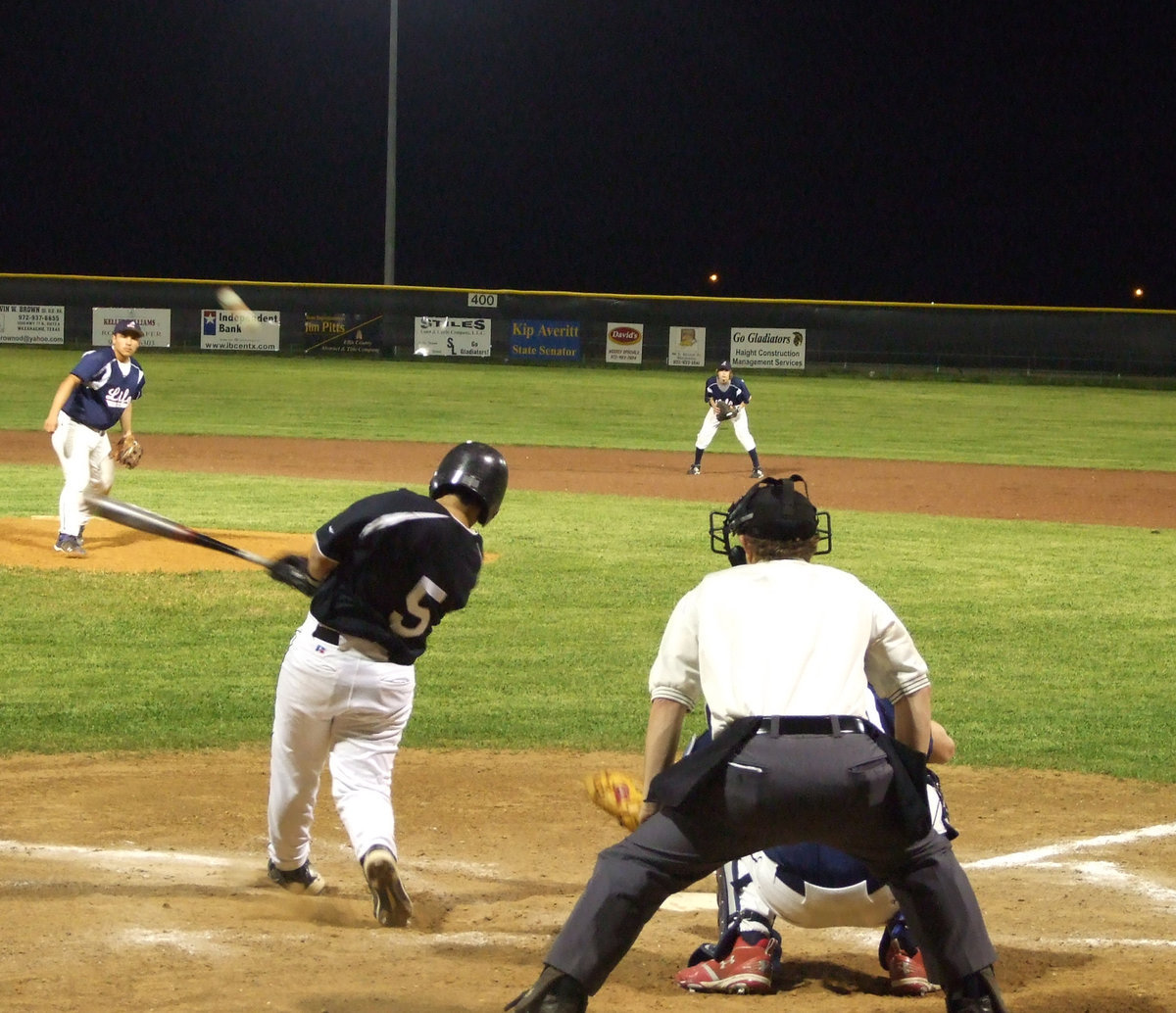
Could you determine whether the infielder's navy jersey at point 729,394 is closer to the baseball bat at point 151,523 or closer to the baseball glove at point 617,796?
the baseball bat at point 151,523

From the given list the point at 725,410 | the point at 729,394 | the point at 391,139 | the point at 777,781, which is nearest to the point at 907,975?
the point at 777,781

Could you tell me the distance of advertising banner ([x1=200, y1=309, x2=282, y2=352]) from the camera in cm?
3734

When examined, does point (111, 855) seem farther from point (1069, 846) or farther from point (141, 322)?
point (141, 322)

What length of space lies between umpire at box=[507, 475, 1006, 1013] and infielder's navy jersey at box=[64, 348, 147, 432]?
30.0ft

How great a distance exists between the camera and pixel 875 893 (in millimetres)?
4098

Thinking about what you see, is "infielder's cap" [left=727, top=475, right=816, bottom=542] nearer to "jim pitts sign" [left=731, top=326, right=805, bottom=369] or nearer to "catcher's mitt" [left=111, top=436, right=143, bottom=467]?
"catcher's mitt" [left=111, top=436, right=143, bottom=467]

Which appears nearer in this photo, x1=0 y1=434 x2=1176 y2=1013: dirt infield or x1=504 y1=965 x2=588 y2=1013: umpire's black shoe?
x1=504 y1=965 x2=588 y2=1013: umpire's black shoe

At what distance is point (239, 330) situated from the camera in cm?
3759

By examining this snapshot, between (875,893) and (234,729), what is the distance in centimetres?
428

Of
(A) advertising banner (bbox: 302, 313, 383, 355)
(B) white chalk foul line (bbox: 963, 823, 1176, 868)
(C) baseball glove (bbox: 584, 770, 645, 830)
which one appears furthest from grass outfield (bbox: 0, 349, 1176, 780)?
(A) advertising banner (bbox: 302, 313, 383, 355)

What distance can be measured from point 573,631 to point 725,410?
12.7 m

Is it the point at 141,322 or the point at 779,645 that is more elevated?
the point at 779,645

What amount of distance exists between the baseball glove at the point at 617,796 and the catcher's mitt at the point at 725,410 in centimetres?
1834

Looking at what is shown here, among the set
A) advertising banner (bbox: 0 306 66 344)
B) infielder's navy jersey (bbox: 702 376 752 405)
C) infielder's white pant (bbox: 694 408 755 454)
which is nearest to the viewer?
infielder's white pant (bbox: 694 408 755 454)
